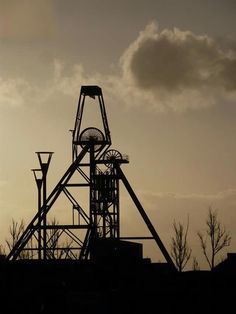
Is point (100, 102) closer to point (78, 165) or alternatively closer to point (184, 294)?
point (78, 165)

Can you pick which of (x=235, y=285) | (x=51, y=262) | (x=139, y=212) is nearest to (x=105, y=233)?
(x=139, y=212)

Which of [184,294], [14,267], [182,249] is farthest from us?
[182,249]

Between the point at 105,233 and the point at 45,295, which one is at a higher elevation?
the point at 105,233

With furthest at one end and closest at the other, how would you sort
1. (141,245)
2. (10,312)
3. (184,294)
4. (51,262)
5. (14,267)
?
(141,245) < (51,262) < (14,267) < (184,294) < (10,312)

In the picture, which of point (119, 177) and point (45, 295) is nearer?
point (45, 295)

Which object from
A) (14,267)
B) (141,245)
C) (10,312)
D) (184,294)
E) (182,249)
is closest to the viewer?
(10,312)

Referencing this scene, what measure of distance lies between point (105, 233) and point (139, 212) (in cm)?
506

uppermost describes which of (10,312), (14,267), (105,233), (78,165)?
(78,165)

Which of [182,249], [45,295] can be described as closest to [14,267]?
[45,295]

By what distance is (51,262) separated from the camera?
75062 mm

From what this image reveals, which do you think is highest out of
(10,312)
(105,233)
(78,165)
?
(78,165)

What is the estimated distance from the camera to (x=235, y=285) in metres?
53.2

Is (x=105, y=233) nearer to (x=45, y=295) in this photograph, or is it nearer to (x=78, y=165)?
(x=78, y=165)

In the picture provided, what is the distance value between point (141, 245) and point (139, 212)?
3237 millimetres
